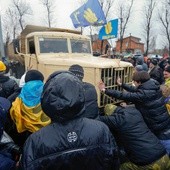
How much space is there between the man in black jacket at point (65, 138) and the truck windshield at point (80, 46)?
18.5ft

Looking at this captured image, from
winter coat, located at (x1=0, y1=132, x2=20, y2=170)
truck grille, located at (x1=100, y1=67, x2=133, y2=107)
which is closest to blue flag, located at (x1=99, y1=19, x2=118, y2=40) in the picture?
truck grille, located at (x1=100, y1=67, x2=133, y2=107)

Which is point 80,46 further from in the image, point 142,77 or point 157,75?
point 142,77

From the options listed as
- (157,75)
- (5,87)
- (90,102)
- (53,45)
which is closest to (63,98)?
(90,102)

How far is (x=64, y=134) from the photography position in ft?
5.63

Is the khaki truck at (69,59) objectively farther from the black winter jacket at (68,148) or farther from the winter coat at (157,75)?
the black winter jacket at (68,148)

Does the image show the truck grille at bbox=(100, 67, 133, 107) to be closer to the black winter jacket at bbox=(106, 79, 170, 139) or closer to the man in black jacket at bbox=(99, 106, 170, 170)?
the black winter jacket at bbox=(106, 79, 170, 139)

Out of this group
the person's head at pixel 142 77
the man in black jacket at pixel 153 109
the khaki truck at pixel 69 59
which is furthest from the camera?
the khaki truck at pixel 69 59

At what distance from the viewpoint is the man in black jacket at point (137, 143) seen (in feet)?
11.5

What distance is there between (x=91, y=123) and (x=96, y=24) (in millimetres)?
7976

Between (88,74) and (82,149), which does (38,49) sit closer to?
(88,74)

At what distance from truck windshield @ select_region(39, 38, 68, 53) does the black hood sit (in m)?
5.31

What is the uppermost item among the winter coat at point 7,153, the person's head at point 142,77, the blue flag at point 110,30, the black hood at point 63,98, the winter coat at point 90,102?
the blue flag at point 110,30

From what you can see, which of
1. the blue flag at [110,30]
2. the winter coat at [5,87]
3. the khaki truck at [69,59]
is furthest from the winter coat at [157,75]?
the winter coat at [5,87]

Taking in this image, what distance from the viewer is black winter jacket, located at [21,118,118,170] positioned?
169 centimetres
